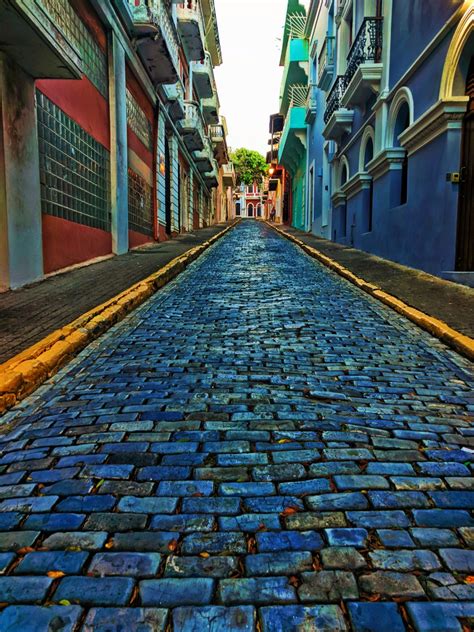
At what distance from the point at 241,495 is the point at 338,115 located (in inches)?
625

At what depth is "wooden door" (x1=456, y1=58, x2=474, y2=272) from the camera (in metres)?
8.22

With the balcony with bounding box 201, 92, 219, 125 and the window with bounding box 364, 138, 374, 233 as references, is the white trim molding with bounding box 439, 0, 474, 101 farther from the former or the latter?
the balcony with bounding box 201, 92, 219, 125

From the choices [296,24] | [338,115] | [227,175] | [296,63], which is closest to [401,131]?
[338,115]

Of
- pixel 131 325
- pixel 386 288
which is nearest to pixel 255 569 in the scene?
pixel 131 325

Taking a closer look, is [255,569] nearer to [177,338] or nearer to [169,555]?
[169,555]

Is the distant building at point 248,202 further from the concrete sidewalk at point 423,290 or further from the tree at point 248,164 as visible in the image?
the concrete sidewalk at point 423,290

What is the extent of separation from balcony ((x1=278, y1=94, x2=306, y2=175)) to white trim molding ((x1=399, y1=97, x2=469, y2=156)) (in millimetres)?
20221

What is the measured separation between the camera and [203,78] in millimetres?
27578

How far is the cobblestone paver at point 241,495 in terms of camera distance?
1.73 m

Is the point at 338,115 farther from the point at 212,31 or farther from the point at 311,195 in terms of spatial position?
the point at 212,31

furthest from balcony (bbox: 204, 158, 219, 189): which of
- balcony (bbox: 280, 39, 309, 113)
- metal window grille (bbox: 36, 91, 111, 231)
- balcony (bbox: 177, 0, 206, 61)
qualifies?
metal window grille (bbox: 36, 91, 111, 231)

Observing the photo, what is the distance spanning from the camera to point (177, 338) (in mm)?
5590

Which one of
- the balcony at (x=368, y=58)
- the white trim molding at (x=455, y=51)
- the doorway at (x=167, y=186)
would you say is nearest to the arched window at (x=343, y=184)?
the balcony at (x=368, y=58)

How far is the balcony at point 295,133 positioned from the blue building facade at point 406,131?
31.0 ft
